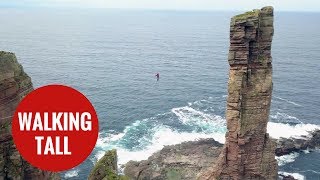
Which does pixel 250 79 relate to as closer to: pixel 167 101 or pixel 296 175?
pixel 296 175

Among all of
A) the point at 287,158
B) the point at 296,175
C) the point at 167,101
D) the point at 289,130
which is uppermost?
the point at 167,101

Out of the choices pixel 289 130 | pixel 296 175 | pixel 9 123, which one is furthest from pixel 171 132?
pixel 9 123

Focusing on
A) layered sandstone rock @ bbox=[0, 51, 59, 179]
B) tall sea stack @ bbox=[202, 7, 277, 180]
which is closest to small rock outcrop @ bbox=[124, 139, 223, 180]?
tall sea stack @ bbox=[202, 7, 277, 180]

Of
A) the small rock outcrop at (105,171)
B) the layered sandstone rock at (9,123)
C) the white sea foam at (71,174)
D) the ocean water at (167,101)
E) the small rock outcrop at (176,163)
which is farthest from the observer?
the ocean water at (167,101)

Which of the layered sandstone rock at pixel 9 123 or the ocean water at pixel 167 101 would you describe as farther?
the ocean water at pixel 167 101

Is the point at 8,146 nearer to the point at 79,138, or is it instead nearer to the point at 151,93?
the point at 79,138

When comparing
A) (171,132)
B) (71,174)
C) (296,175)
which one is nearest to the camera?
(71,174)

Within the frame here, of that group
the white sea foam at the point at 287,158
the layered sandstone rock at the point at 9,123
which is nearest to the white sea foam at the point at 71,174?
the white sea foam at the point at 287,158

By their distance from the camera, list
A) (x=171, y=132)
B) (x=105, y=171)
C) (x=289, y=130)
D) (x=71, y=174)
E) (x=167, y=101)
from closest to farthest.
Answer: (x=105, y=171) < (x=71, y=174) < (x=171, y=132) < (x=289, y=130) < (x=167, y=101)

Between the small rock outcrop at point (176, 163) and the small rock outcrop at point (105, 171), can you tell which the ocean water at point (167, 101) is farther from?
the small rock outcrop at point (105, 171)
